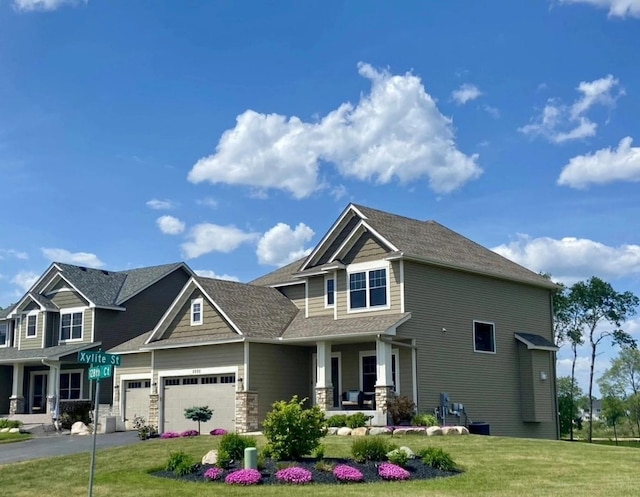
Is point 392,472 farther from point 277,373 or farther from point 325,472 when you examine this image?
point 277,373

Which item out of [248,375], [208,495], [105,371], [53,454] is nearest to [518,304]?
[248,375]

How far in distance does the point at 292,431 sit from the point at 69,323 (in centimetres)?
2787

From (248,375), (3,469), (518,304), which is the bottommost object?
(3,469)

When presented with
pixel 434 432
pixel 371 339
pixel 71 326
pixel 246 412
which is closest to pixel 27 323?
pixel 71 326

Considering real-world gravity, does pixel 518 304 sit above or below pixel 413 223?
below

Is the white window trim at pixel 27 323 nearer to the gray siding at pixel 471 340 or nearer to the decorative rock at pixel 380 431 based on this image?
the gray siding at pixel 471 340

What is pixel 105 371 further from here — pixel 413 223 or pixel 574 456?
pixel 413 223

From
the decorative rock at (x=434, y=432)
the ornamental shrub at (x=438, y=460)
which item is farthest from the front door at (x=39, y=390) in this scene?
the ornamental shrub at (x=438, y=460)

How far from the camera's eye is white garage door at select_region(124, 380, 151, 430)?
34656 millimetres

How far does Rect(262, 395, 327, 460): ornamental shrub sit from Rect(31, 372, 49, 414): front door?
2848cm

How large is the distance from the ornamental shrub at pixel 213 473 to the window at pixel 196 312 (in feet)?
49.8

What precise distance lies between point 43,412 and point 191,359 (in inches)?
555

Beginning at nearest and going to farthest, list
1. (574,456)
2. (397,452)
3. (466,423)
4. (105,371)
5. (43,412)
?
(105,371), (397,452), (574,456), (466,423), (43,412)

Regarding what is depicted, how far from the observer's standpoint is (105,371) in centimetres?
1352
